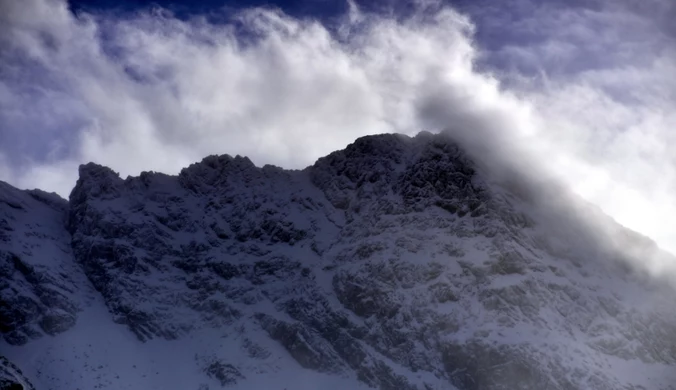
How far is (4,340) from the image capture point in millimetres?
130875

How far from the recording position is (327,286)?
154250 millimetres

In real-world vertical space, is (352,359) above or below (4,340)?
above

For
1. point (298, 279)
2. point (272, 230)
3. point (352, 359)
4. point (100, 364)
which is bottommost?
point (100, 364)

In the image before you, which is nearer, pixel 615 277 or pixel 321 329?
pixel 321 329

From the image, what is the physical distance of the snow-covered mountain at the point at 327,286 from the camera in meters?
131

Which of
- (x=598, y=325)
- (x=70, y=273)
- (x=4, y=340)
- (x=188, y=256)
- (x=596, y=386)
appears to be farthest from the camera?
(x=188, y=256)

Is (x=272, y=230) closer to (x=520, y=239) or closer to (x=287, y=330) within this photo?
(x=287, y=330)

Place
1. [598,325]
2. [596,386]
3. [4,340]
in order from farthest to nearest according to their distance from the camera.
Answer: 1. [598,325]
2. [4,340]
3. [596,386]

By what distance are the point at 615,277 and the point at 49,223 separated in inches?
5491

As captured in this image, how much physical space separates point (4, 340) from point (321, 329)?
61963mm

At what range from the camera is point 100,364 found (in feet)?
422

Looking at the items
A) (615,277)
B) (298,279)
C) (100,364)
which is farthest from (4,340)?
(615,277)

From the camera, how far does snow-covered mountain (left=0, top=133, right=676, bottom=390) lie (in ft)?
429

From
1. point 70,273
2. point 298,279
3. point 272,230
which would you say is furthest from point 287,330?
point 70,273
